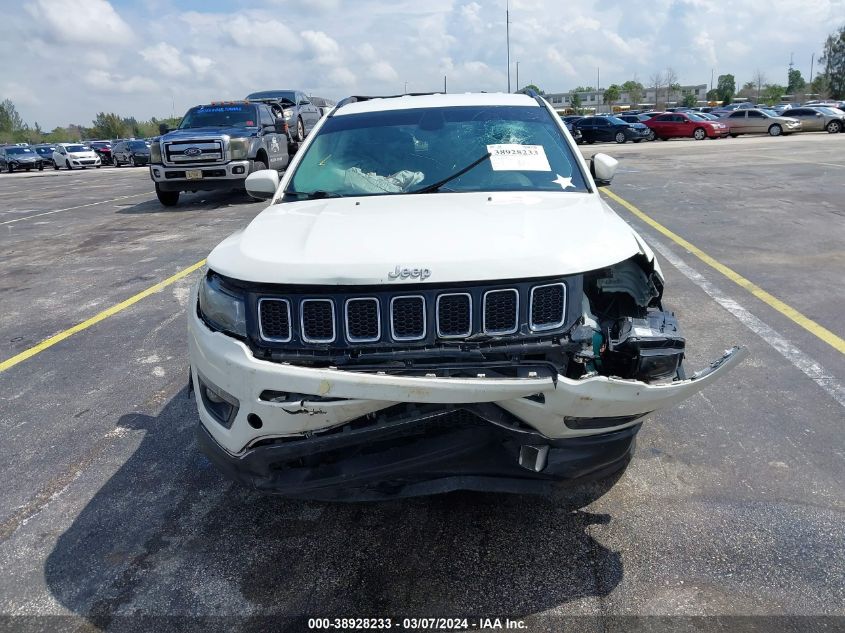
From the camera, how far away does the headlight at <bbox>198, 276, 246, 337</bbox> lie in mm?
2764

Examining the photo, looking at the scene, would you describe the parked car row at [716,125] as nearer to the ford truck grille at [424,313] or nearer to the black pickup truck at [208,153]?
the black pickup truck at [208,153]

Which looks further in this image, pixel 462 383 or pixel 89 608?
pixel 89 608

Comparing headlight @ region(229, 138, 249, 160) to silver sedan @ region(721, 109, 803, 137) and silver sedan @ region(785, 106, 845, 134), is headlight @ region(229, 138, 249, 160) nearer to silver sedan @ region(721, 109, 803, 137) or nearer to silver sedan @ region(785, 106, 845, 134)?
silver sedan @ region(721, 109, 803, 137)

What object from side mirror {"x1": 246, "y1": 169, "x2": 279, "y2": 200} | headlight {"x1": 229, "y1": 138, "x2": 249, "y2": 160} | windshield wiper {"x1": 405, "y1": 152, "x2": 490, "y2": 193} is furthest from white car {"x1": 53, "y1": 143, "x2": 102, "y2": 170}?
windshield wiper {"x1": 405, "y1": 152, "x2": 490, "y2": 193}

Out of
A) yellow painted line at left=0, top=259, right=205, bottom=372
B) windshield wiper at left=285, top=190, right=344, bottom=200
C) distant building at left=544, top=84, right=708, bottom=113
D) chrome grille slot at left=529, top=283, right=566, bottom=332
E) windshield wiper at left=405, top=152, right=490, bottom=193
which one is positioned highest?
windshield wiper at left=405, top=152, right=490, bottom=193

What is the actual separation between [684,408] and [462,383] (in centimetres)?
239

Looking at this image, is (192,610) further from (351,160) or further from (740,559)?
(351,160)

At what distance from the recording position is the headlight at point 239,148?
14320 mm

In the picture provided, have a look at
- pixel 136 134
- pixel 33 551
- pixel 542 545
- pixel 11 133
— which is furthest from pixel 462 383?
pixel 11 133

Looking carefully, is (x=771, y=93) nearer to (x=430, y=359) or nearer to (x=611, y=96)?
(x=611, y=96)

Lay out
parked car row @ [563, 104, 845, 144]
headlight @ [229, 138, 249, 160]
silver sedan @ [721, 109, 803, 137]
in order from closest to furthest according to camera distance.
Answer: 1. headlight @ [229, 138, 249, 160]
2. silver sedan @ [721, 109, 803, 137]
3. parked car row @ [563, 104, 845, 144]

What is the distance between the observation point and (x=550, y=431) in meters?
2.59

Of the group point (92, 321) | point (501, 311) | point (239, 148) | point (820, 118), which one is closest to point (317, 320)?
point (501, 311)

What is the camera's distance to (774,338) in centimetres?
531
